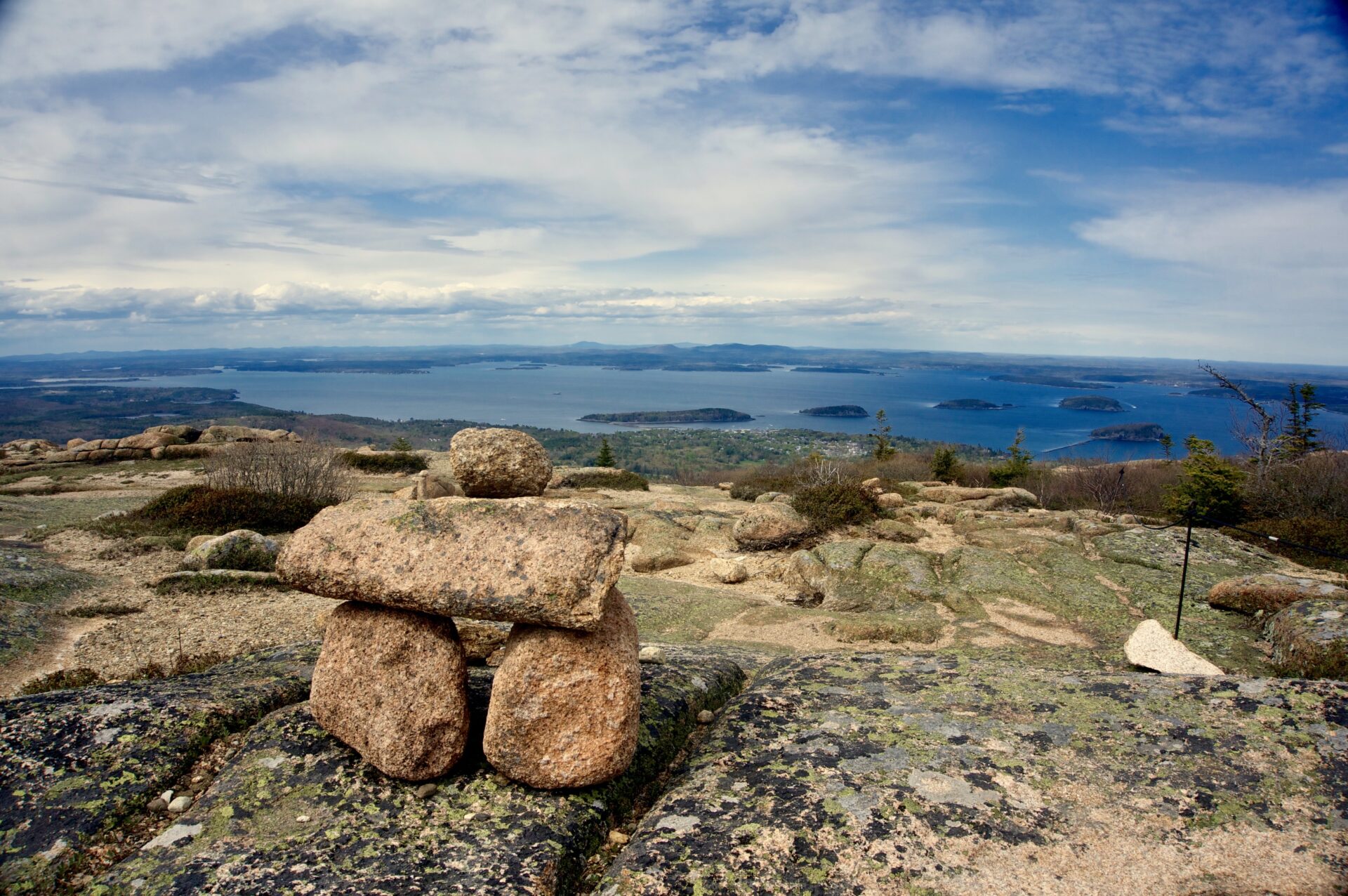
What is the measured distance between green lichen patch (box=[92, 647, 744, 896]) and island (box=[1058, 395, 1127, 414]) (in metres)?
151

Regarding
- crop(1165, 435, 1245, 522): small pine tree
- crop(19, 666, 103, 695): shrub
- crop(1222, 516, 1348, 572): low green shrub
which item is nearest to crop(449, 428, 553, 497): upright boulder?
crop(19, 666, 103, 695): shrub

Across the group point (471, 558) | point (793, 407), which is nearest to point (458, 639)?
point (471, 558)

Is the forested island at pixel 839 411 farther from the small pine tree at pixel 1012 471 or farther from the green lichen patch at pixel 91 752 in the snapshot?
the green lichen patch at pixel 91 752

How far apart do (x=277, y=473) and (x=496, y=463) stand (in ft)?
54.5

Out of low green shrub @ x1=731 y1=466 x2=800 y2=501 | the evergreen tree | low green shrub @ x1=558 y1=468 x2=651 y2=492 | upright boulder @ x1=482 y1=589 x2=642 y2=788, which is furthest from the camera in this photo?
low green shrub @ x1=558 y1=468 x2=651 y2=492

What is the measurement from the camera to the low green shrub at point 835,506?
666 inches

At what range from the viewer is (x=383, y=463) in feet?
104

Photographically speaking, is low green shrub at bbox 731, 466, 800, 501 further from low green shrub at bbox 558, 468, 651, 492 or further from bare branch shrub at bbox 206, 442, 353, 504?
bare branch shrub at bbox 206, 442, 353, 504

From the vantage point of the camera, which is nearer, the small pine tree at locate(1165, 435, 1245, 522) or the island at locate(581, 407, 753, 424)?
the small pine tree at locate(1165, 435, 1245, 522)

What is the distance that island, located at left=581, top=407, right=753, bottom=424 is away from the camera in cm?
11731

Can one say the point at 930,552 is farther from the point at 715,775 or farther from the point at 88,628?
the point at 88,628

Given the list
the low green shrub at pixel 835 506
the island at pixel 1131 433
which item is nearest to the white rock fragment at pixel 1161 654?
the low green shrub at pixel 835 506

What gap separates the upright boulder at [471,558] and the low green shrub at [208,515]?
44.3 feet

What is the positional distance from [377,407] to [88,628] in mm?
137668
